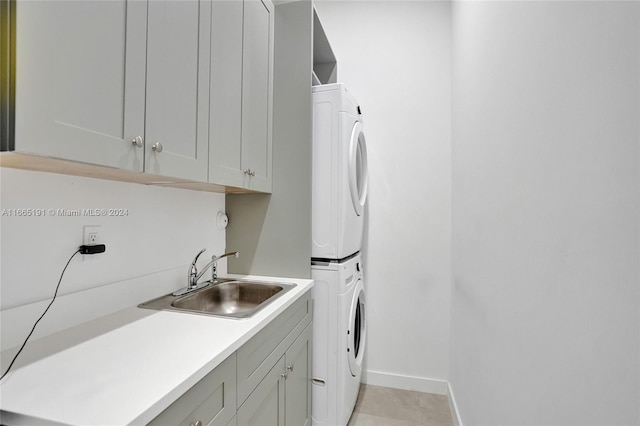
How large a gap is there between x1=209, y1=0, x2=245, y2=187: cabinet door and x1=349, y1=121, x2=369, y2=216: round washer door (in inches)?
26.6

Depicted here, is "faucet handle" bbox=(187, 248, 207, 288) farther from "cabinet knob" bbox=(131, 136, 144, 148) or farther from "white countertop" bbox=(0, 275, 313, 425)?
"cabinet knob" bbox=(131, 136, 144, 148)

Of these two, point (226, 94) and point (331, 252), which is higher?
point (226, 94)

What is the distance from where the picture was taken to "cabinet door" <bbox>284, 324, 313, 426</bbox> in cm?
147

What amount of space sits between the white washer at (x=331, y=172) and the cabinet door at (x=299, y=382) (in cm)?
48

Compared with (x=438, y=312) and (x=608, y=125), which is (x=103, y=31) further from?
(x=438, y=312)

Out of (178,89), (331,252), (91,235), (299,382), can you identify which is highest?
(178,89)

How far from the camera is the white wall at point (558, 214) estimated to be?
1.97ft

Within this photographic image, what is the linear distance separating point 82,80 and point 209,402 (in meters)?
0.88

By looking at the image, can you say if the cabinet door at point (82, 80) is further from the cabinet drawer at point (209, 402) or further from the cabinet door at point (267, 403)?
the cabinet door at point (267, 403)

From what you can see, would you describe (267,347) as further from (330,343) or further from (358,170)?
(358,170)

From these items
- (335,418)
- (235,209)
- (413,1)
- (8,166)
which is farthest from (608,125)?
(413,1)

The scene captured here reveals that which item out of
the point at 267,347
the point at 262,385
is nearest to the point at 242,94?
the point at 267,347

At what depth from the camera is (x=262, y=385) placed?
119 cm

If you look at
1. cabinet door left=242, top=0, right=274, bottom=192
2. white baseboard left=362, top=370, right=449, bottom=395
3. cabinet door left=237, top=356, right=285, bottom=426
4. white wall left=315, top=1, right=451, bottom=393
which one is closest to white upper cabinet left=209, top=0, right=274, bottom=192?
cabinet door left=242, top=0, right=274, bottom=192
